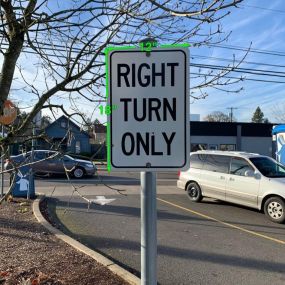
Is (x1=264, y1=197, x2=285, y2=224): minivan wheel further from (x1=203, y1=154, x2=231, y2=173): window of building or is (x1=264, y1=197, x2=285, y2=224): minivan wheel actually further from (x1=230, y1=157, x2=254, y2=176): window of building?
(x1=203, y1=154, x2=231, y2=173): window of building

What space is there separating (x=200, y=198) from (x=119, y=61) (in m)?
11.3

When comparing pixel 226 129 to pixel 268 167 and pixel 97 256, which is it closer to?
pixel 268 167

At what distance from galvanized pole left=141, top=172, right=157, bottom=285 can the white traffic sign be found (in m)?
0.11

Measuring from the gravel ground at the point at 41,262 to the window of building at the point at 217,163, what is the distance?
5.85m

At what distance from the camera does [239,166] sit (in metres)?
12.0

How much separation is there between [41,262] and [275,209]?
6481 millimetres

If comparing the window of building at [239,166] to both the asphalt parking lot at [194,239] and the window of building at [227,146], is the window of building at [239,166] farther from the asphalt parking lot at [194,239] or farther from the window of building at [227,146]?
the window of building at [227,146]

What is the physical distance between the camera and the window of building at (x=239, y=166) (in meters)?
11.8

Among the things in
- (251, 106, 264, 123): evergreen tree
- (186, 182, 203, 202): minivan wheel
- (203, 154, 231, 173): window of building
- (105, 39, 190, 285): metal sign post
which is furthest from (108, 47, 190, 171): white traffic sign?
(251, 106, 264, 123): evergreen tree

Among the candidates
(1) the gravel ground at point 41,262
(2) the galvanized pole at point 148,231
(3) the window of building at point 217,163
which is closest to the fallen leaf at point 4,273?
Result: (1) the gravel ground at point 41,262

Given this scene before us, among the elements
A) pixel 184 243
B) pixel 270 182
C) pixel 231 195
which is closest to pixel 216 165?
pixel 231 195

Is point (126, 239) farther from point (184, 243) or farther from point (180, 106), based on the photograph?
point (180, 106)

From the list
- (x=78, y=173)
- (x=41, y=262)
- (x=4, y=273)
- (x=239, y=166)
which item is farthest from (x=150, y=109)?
(x=78, y=173)

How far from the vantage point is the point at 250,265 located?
21.8 ft
